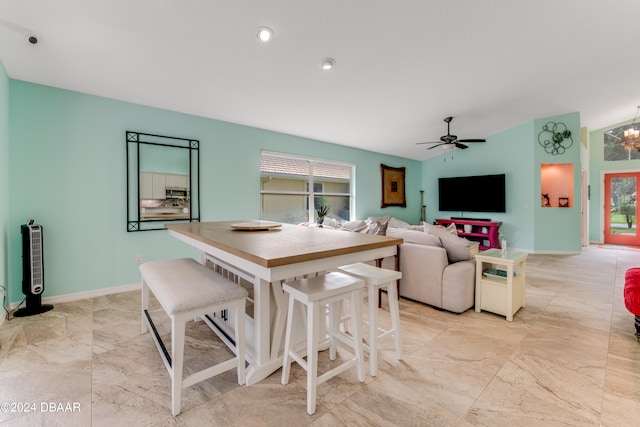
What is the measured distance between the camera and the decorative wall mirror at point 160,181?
3361mm

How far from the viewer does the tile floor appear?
1438 millimetres

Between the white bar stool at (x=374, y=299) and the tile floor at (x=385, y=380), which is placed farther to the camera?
the white bar stool at (x=374, y=299)

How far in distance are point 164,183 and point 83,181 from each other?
786 millimetres

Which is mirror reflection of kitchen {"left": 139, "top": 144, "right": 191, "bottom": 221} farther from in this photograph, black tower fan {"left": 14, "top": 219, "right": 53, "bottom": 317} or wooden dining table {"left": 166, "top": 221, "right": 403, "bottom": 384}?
wooden dining table {"left": 166, "top": 221, "right": 403, "bottom": 384}

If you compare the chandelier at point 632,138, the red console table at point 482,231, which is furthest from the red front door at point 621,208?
the red console table at point 482,231

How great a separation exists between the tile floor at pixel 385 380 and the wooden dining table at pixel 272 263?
0.60 ft

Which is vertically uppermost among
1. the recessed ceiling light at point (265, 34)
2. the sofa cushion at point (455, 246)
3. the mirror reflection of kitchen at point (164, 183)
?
the recessed ceiling light at point (265, 34)

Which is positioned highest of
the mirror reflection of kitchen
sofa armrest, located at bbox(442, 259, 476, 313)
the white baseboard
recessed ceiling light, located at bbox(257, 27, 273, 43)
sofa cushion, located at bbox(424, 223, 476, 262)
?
recessed ceiling light, located at bbox(257, 27, 273, 43)

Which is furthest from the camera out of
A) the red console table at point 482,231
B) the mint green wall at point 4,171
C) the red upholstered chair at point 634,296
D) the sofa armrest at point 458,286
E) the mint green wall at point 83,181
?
the red console table at point 482,231

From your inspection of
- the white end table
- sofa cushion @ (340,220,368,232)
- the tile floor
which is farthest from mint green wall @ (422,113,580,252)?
sofa cushion @ (340,220,368,232)

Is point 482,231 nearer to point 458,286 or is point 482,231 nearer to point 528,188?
point 528,188

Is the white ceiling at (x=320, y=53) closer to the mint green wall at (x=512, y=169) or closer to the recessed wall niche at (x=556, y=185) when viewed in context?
the mint green wall at (x=512, y=169)

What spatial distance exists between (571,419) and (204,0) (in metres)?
3.40

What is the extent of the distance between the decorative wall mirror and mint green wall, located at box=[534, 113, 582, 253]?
6501 millimetres
